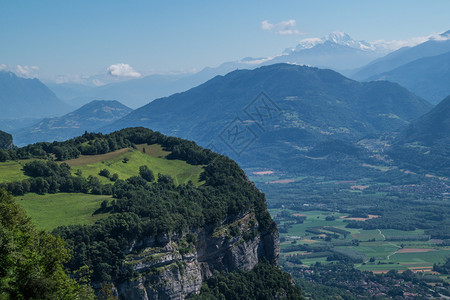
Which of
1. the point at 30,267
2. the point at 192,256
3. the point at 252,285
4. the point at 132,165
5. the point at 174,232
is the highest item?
the point at 132,165

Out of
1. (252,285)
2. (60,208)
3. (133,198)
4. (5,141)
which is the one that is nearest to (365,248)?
(252,285)

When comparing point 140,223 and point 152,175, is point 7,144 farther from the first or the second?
point 140,223

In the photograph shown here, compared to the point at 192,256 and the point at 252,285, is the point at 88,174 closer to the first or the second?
the point at 192,256

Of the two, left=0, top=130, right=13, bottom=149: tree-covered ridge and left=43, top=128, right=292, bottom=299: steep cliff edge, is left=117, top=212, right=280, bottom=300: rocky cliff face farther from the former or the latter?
left=0, top=130, right=13, bottom=149: tree-covered ridge

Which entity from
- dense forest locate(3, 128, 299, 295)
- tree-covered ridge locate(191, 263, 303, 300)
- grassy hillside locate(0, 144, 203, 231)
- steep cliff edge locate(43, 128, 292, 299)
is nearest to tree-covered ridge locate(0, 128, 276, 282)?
dense forest locate(3, 128, 299, 295)

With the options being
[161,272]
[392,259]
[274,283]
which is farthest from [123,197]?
[392,259]

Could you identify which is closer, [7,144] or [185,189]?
[185,189]

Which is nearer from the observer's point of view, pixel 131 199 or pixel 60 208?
pixel 60 208
